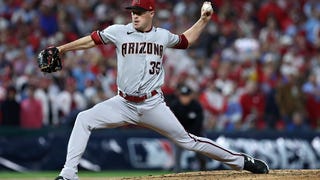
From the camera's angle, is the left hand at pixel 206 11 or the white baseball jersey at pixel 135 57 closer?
the white baseball jersey at pixel 135 57

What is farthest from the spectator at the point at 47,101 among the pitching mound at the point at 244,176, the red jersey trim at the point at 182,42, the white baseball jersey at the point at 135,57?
the white baseball jersey at the point at 135,57

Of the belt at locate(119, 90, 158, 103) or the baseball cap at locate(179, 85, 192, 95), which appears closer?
the belt at locate(119, 90, 158, 103)

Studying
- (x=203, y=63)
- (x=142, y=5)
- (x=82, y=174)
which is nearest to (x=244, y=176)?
(x=142, y=5)

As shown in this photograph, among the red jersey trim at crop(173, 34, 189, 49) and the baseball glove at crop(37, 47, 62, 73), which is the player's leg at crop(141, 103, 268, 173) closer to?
the red jersey trim at crop(173, 34, 189, 49)

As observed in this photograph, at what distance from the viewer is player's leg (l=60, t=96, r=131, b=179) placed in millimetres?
9219

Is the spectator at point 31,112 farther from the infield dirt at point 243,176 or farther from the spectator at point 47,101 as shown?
the infield dirt at point 243,176

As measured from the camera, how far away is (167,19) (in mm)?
20969

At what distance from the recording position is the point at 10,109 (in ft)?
56.4

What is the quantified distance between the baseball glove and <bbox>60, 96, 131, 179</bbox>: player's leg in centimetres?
61

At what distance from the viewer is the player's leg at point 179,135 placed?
31.0 ft

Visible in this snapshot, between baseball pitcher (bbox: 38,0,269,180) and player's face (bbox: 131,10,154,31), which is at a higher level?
player's face (bbox: 131,10,154,31)

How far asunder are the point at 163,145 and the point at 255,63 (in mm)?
3650

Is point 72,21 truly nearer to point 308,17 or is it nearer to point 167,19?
point 167,19

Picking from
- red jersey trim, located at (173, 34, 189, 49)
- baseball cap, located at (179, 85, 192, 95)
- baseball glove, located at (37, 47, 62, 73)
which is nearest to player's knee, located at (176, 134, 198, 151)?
red jersey trim, located at (173, 34, 189, 49)
